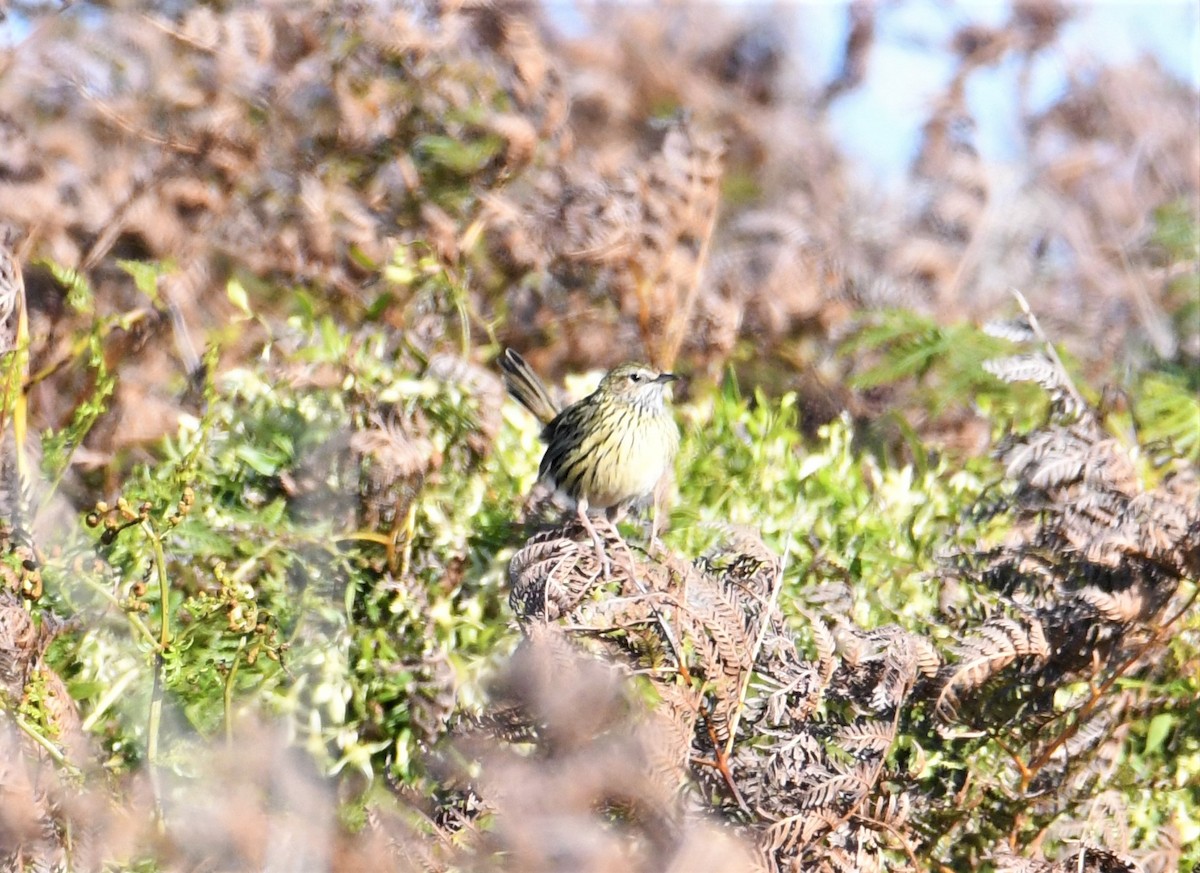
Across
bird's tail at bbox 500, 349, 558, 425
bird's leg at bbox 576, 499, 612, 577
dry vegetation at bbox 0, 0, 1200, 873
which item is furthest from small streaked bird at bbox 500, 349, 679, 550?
bird's leg at bbox 576, 499, 612, 577

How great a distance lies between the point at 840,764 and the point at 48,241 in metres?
3.12

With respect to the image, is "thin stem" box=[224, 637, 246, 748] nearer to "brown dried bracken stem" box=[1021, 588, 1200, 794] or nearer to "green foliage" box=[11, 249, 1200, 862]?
"green foliage" box=[11, 249, 1200, 862]

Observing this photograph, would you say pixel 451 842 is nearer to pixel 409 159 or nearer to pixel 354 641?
pixel 354 641

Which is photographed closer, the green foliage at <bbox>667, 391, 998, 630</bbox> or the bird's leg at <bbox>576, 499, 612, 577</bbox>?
the bird's leg at <bbox>576, 499, 612, 577</bbox>

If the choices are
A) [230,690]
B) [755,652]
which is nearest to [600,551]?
[755,652]

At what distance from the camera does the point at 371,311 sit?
432 cm

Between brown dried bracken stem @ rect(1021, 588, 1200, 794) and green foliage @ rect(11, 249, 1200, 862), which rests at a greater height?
brown dried bracken stem @ rect(1021, 588, 1200, 794)

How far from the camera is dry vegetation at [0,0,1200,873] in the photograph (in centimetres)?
283

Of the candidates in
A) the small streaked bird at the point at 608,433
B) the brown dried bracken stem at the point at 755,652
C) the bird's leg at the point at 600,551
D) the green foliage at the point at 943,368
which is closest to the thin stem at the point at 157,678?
the bird's leg at the point at 600,551

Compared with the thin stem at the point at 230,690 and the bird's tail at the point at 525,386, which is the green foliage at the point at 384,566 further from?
the bird's tail at the point at 525,386

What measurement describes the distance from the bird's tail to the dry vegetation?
0.44ft

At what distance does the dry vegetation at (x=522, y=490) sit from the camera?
2830 mm

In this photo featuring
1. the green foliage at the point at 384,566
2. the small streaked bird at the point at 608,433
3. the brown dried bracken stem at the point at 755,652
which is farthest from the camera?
the small streaked bird at the point at 608,433

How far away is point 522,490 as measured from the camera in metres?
4.12
